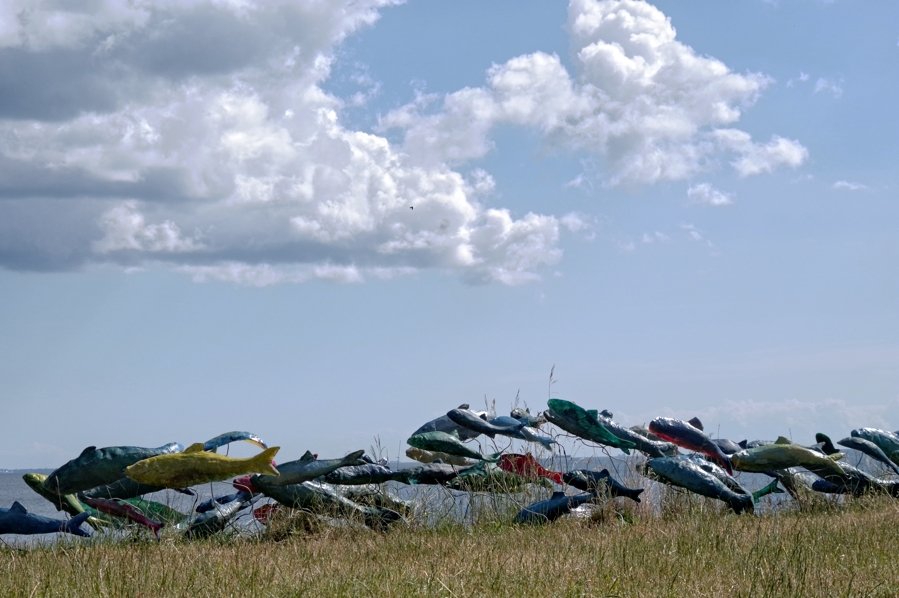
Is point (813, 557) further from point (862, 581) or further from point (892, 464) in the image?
point (892, 464)

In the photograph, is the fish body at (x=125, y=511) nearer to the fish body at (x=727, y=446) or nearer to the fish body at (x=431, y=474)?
the fish body at (x=431, y=474)

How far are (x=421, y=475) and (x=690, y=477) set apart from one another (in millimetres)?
1815

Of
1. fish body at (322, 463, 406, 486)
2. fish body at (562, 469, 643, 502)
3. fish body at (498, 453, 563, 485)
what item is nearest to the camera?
fish body at (322, 463, 406, 486)

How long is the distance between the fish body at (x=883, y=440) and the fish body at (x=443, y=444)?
4.01 metres

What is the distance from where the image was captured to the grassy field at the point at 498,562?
4258 millimetres

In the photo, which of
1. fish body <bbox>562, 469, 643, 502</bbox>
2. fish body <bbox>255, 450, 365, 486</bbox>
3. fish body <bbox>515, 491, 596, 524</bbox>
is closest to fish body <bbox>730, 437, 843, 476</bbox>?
fish body <bbox>562, 469, 643, 502</bbox>

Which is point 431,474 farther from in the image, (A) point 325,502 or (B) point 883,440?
(B) point 883,440

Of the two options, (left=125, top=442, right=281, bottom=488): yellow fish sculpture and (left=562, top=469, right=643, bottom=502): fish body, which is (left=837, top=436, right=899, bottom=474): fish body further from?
(left=125, top=442, right=281, bottom=488): yellow fish sculpture

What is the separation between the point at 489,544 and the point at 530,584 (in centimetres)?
154

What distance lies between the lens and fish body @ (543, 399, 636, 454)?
7793mm

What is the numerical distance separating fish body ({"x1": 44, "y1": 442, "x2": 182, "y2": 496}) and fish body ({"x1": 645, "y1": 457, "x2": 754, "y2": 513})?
131 inches

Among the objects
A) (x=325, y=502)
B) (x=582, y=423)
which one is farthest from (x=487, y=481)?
(x=325, y=502)

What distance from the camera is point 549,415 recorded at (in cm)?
802

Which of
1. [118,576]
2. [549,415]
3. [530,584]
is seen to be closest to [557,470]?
[549,415]
